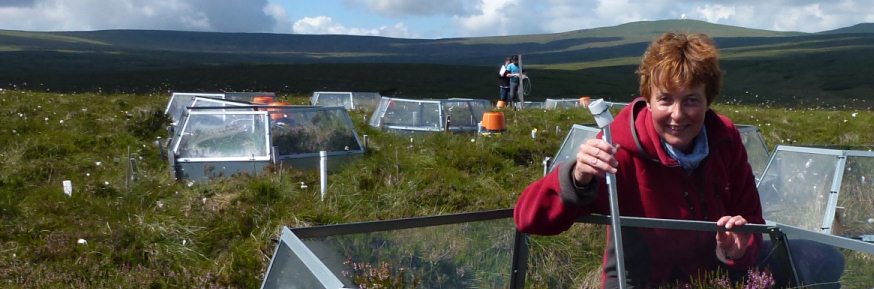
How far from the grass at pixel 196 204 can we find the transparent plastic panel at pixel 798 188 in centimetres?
239

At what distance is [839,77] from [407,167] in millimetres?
57583

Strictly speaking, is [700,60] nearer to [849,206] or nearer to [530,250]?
[530,250]

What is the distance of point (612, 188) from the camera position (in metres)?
2.92

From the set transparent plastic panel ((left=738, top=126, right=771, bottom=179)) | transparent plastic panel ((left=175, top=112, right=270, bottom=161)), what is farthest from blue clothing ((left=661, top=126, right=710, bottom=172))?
transparent plastic panel ((left=175, top=112, right=270, bottom=161))

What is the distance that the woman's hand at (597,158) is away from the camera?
112 inches

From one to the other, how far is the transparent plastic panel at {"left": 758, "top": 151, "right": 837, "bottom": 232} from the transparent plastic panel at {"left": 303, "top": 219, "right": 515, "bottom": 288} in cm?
369

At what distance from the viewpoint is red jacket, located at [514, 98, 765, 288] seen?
3.19m

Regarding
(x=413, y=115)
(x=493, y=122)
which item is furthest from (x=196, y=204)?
(x=413, y=115)

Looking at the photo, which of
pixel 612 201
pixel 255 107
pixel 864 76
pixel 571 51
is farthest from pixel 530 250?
pixel 571 51

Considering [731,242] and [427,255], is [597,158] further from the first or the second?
[427,255]

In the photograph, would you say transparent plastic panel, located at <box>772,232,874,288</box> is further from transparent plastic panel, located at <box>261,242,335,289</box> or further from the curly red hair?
transparent plastic panel, located at <box>261,242,335,289</box>

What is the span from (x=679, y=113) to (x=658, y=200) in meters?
0.28

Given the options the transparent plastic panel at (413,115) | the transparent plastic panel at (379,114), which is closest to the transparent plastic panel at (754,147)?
the transparent plastic panel at (413,115)

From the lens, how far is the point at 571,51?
577ft
